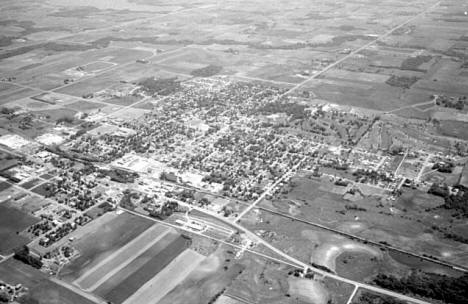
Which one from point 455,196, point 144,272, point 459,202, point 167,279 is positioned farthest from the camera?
point 455,196

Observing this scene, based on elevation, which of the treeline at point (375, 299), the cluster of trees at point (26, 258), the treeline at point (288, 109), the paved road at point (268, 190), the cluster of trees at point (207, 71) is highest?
the cluster of trees at point (207, 71)

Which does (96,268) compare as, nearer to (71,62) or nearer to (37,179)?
(37,179)

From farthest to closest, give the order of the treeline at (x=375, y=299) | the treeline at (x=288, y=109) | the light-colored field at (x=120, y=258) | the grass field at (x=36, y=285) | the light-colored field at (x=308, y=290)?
1. the treeline at (x=288, y=109)
2. the light-colored field at (x=120, y=258)
3. the grass field at (x=36, y=285)
4. the light-colored field at (x=308, y=290)
5. the treeline at (x=375, y=299)

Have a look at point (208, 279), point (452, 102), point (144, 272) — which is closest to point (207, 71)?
point (452, 102)

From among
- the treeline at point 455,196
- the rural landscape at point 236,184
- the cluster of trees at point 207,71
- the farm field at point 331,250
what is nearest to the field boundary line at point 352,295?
the rural landscape at point 236,184

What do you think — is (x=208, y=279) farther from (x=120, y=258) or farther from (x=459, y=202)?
(x=459, y=202)

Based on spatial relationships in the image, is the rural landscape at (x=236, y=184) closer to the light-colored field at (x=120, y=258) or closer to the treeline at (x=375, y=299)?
the light-colored field at (x=120, y=258)

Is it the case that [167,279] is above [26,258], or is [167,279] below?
below
